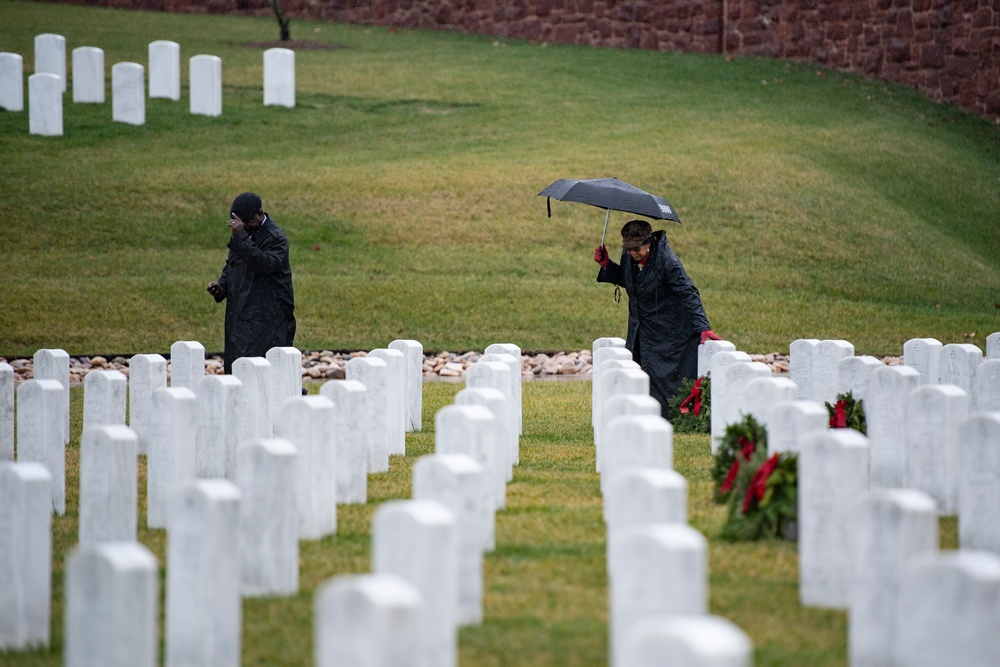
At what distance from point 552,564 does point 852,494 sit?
3.93ft

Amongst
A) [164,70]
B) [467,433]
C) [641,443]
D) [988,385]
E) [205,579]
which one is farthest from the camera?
[164,70]

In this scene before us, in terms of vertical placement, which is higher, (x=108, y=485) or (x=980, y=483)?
(x=980, y=483)

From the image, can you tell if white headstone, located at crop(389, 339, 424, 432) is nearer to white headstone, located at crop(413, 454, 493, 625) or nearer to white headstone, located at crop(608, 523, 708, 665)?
white headstone, located at crop(413, 454, 493, 625)

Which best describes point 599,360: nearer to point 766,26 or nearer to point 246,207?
point 246,207

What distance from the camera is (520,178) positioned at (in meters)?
17.5

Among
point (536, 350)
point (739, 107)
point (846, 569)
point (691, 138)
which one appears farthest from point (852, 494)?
point (739, 107)

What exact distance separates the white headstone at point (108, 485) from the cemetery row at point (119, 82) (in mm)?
14796

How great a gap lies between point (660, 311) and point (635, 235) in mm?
564

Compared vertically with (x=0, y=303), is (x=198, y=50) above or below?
above

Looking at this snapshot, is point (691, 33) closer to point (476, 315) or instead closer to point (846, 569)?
point (476, 315)

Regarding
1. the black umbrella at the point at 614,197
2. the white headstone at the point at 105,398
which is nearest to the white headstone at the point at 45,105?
the black umbrella at the point at 614,197

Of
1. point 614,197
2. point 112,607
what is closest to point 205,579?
point 112,607

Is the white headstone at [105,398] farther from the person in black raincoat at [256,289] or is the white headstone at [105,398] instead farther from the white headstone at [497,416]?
the white headstone at [497,416]

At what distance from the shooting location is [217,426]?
20.0 feet
